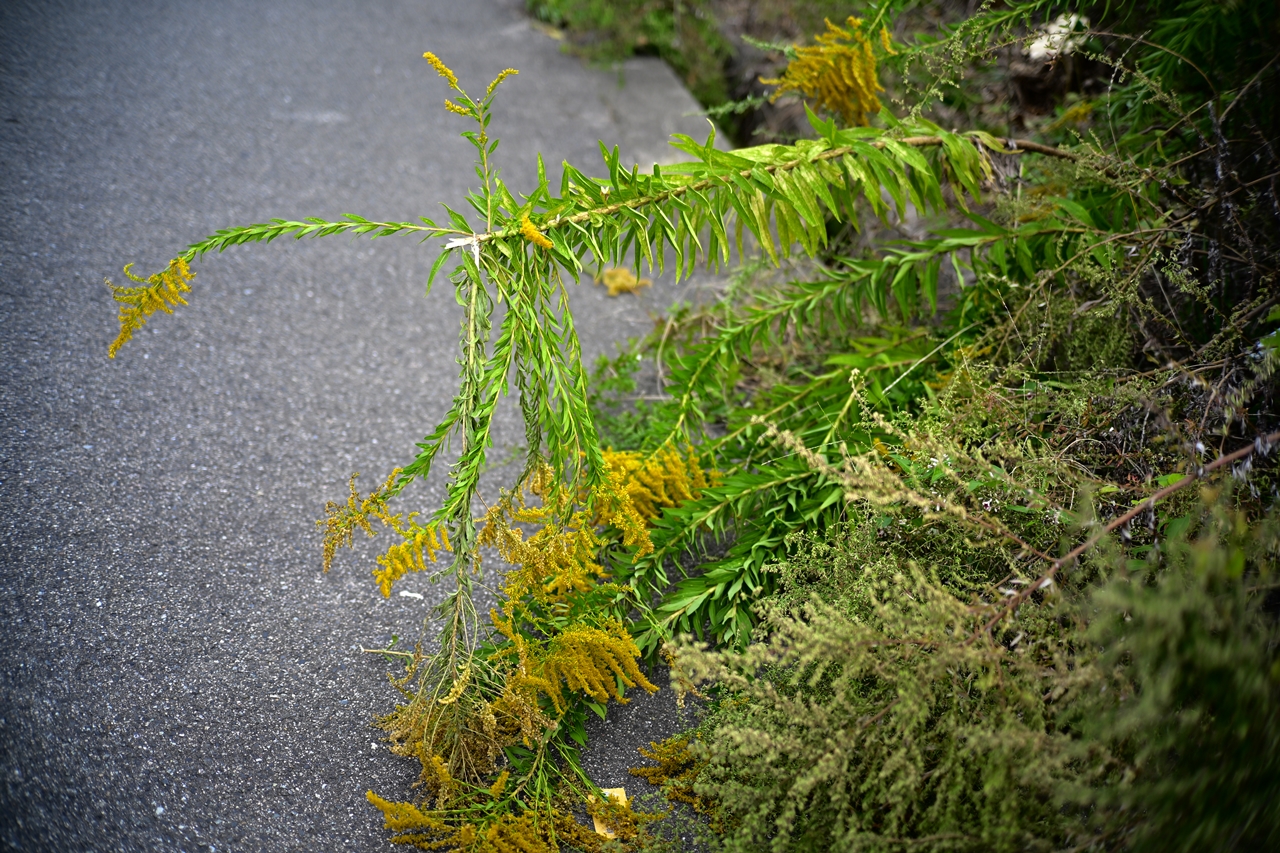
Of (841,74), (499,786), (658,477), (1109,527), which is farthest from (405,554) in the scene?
(841,74)

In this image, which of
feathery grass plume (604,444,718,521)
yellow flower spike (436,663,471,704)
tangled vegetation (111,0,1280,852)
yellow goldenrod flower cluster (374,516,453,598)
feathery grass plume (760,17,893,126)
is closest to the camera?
tangled vegetation (111,0,1280,852)

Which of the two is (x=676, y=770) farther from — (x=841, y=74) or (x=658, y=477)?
(x=841, y=74)

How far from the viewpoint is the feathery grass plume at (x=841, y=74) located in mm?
2184

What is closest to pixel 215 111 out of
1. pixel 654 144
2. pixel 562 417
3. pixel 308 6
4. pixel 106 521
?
pixel 308 6

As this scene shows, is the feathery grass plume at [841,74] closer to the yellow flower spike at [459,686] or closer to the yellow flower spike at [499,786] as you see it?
the yellow flower spike at [459,686]

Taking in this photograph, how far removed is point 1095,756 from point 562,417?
3.48 feet

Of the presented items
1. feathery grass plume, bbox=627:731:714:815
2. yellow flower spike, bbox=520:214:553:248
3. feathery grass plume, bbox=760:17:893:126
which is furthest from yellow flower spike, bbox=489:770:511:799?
feathery grass plume, bbox=760:17:893:126

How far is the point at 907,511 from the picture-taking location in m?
1.78

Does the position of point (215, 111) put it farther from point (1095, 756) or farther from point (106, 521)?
point (1095, 756)

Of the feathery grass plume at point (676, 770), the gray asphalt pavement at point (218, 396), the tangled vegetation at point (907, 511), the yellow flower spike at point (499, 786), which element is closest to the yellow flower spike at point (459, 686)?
the tangled vegetation at point (907, 511)

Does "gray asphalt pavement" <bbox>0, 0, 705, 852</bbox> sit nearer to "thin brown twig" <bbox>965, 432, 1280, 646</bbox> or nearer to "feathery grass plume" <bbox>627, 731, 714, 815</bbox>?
"feathery grass plume" <bbox>627, 731, 714, 815</bbox>

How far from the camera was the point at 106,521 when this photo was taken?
2.14 meters

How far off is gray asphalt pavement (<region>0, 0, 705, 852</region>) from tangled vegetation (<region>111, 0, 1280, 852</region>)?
0.30 m

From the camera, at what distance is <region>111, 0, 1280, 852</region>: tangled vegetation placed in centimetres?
125
